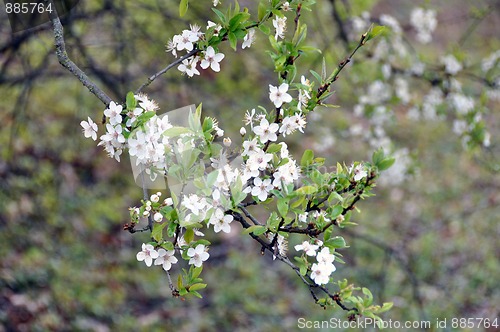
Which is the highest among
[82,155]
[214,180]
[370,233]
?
[82,155]

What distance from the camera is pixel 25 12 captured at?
2.74 metres

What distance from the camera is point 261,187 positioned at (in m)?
1.50

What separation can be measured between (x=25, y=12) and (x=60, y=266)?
96.8 inches

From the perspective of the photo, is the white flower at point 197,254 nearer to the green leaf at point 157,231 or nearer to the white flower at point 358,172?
the green leaf at point 157,231

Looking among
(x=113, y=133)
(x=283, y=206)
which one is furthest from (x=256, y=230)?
(x=113, y=133)

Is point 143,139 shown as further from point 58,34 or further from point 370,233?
point 370,233

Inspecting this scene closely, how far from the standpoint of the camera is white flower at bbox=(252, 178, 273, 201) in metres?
1.49

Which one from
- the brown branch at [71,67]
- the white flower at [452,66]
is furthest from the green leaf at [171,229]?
the white flower at [452,66]

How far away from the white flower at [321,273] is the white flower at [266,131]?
1.18ft

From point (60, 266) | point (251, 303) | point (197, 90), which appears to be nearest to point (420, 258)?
point (251, 303)

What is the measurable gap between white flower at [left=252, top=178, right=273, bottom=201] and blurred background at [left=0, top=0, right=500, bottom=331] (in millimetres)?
1977

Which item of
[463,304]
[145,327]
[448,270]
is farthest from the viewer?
[448,270]

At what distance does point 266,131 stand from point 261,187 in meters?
0.15

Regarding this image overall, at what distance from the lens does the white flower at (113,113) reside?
1.47m
